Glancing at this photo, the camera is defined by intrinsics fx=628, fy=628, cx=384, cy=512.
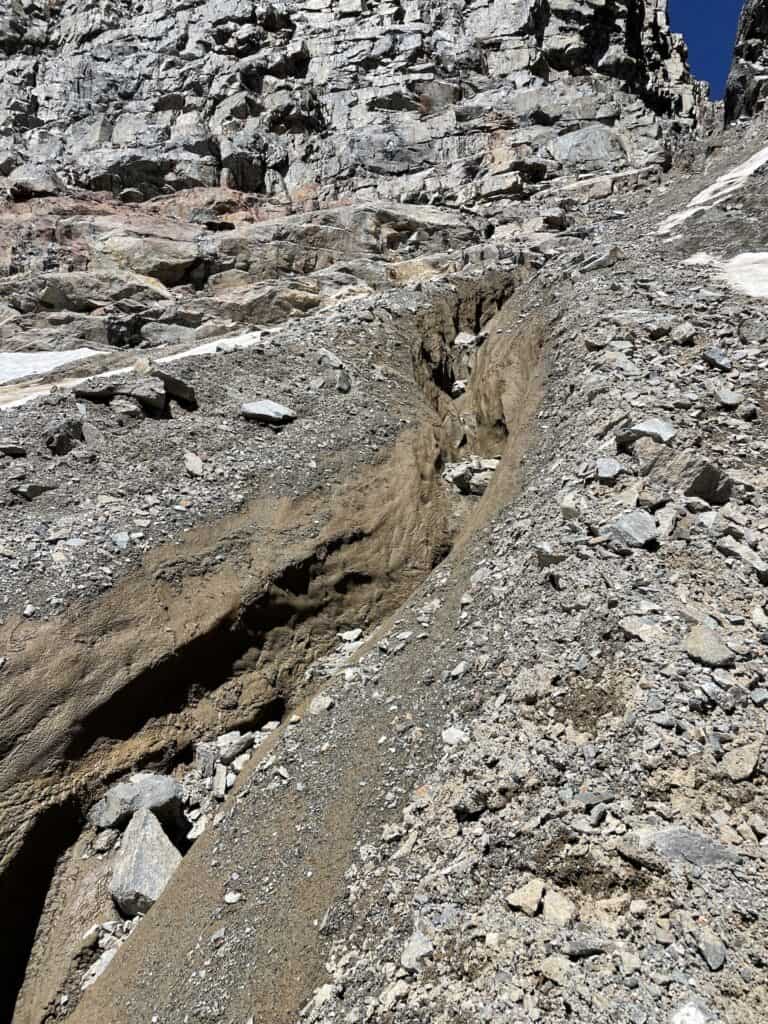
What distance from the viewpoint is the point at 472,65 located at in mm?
34031

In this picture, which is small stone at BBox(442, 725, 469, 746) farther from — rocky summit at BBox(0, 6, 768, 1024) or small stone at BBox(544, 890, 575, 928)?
small stone at BBox(544, 890, 575, 928)

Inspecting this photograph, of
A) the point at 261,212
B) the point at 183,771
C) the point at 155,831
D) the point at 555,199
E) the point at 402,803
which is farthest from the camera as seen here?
the point at 261,212

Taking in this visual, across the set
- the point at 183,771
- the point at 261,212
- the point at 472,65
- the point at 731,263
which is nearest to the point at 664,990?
the point at 183,771

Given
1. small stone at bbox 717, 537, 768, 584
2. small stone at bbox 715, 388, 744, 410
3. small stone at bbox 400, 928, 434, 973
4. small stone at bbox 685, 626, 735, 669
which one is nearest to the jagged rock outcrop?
small stone at bbox 715, 388, 744, 410

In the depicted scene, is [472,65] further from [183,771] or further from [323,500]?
[183,771]

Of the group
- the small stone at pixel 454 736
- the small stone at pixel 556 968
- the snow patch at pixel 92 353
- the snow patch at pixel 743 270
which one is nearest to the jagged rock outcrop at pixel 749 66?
the snow patch at pixel 743 270

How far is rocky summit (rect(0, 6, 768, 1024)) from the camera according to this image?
3.44 m

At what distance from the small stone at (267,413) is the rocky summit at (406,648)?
0.36 ft

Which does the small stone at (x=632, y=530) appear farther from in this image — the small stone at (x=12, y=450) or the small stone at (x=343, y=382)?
the small stone at (x=12, y=450)

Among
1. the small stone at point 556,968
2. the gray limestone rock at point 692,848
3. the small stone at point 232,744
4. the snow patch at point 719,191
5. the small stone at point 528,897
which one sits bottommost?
the small stone at point 232,744

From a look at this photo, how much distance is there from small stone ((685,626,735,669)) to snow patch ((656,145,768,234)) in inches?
539

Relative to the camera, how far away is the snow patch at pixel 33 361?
1507cm

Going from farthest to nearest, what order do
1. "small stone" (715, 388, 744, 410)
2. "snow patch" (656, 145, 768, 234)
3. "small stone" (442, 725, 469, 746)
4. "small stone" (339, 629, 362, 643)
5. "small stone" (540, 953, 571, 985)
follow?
"snow patch" (656, 145, 768, 234), "small stone" (339, 629, 362, 643), "small stone" (715, 388, 744, 410), "small stone" (442, 725, 469, 746), "small stone" (540, 953, 571, 985)

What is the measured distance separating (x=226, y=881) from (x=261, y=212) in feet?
100
